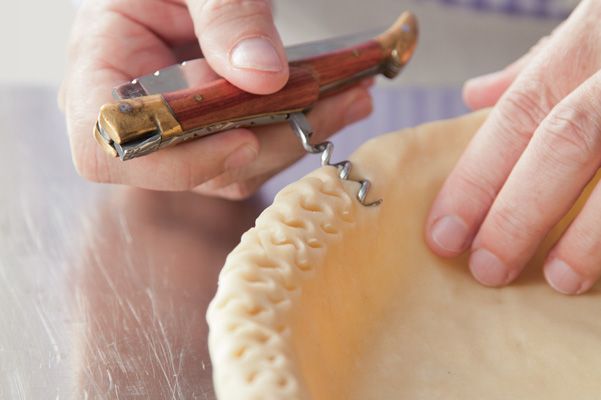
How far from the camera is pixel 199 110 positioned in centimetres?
74

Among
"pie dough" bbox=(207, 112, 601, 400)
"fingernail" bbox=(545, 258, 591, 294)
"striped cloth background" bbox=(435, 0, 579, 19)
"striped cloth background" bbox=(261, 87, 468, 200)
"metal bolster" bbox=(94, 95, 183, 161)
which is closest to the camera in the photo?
"pie dough" bbox=(207, 112, 601, 400)

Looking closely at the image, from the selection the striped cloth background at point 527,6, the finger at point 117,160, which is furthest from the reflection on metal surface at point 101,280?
the striped cloth background at point 527,6

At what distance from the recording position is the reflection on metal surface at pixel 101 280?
769 mm

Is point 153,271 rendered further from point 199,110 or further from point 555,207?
point 555,207

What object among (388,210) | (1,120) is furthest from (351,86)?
(1,120)

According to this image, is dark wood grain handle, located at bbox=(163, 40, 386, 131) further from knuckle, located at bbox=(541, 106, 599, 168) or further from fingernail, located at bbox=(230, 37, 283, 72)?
knuckle, located at bbox=(541, 106, 599, 168)

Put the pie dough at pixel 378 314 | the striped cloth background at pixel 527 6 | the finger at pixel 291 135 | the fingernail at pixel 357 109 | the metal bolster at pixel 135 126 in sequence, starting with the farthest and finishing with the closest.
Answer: the striped cloth background at pixel 527 6, the fingernail at pixel 357 109, the finger at pixel 291 135, the metal bolster at pixel 135 126, the pie dough at pixel 378 314

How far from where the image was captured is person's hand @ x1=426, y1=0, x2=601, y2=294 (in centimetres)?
76

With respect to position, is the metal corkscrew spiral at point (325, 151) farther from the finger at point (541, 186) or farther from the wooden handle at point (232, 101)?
the finger at point (541, 186)

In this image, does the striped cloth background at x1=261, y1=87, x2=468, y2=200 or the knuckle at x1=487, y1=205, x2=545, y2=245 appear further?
the striped cloth background at x1=261, y1=87, x2=468, y2=200

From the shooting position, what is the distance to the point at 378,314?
0.71 metres

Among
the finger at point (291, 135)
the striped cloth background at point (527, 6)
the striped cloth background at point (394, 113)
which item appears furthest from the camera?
the striped cloth background at point (527, 6)

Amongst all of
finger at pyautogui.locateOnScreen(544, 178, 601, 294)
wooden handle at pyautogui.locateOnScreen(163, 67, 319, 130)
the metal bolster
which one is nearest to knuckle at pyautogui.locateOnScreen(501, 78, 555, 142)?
finger at pyautogui.locateOnScreen(544, 178, 601, 294)

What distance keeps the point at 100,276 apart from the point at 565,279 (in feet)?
1.81
